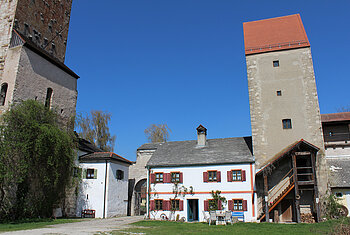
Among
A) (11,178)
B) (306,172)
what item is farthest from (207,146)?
(11,178)

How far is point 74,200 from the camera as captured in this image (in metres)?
25.2

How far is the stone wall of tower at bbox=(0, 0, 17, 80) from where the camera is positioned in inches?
887

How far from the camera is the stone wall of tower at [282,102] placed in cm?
2233

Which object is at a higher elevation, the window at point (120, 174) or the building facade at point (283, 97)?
the building facade at point (283, 97)

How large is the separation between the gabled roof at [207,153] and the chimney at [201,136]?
1.21ft

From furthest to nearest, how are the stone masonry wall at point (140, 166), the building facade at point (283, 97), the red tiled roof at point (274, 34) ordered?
1. the stone masonry wall at point (140, 166)
2. the red tiled roof at point (274, 34)
3. the building facade at point (283, 97)

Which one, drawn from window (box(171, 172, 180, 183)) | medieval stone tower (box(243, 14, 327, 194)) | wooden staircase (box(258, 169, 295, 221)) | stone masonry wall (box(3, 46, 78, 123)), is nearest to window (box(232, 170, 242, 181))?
medieval stone tower (box(243, 14, 327, 194))

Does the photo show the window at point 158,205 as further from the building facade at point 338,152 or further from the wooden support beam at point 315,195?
the building facade at point 338,152

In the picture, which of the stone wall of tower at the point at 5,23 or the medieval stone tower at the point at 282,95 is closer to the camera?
the medieval stone tower at the point at 282,95

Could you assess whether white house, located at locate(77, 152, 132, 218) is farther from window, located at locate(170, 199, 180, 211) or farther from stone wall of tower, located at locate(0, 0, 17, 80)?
stone wall of tower, located at locate(0, 0, 17, 80)

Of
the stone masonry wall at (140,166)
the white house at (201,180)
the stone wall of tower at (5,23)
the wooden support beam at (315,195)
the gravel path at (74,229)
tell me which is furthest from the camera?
the stone masonry wall at (140,166)

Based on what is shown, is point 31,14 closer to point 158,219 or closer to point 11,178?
point 11,178

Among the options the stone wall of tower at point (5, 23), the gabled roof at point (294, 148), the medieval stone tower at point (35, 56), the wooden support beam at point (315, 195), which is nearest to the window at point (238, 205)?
→ the gabled roof at point (294, 148)

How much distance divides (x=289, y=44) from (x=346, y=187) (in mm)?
12325
